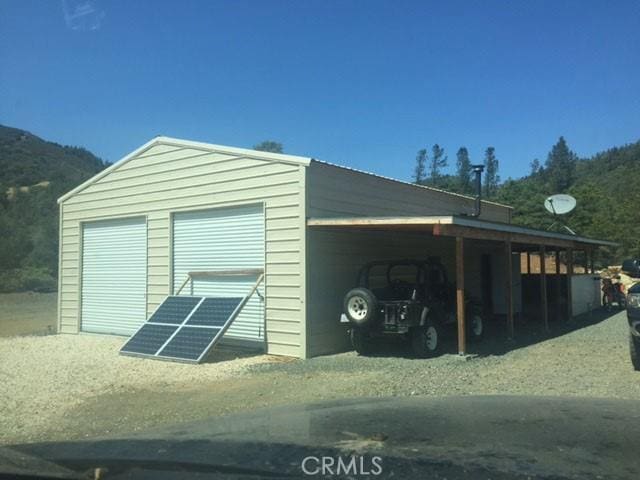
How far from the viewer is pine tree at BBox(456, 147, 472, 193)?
220 ft

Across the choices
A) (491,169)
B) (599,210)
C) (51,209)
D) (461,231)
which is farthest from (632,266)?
(491,169)

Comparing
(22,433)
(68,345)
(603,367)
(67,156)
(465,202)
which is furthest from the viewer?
(67,156)

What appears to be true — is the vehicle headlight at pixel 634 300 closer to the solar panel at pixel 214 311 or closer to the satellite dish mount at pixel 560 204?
the solar panel at pixel 214 311

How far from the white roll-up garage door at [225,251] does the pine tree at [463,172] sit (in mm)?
54471

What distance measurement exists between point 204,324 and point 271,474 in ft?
32.2

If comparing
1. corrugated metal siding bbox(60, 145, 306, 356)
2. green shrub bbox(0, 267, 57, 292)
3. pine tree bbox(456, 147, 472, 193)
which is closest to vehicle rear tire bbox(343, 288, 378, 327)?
corrugated metal siding bbox(60, 145, 306, 356)

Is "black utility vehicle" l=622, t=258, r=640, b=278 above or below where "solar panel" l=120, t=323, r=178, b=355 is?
above

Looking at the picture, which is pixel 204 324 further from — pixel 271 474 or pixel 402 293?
pixel 271 474

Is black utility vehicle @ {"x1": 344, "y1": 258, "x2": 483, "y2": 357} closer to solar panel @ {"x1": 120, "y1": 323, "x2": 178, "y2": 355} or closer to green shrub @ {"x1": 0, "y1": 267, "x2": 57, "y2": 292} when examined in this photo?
solar panel @ {"x1": 120, "y1": 323, "x2": 178, "y2": 355}

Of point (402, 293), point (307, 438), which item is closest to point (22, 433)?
point (307, 438)

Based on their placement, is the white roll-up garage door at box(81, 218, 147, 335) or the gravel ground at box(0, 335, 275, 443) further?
the white roll-up garage door at box(81, 218, 147, 335)

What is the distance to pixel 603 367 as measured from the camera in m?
10.2

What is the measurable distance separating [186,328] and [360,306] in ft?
12.2
